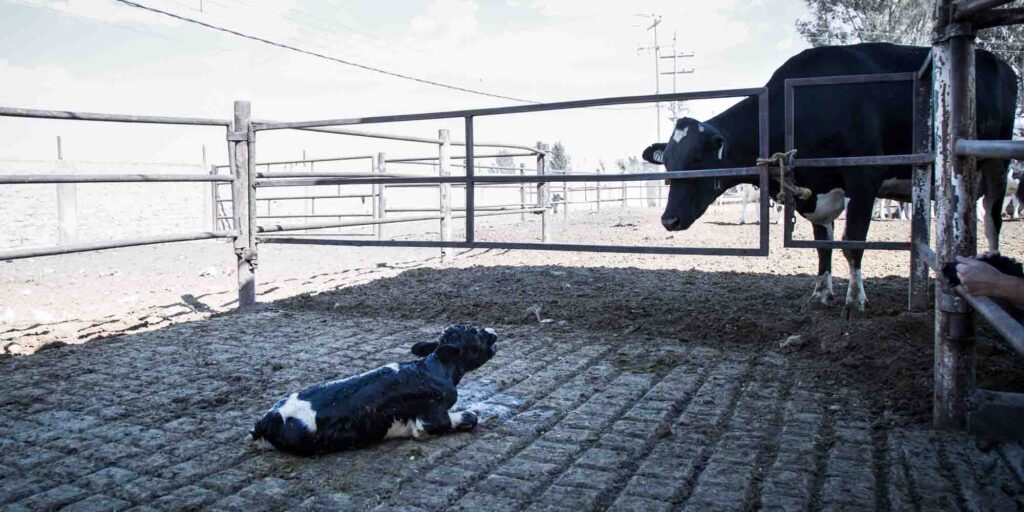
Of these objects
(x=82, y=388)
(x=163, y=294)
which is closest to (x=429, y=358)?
(x=82, y=388)

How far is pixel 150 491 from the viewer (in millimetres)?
2244

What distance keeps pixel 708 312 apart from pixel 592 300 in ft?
3.03

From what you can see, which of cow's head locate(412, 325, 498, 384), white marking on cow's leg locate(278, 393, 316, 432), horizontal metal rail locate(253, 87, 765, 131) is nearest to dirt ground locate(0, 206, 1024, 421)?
horizontal metal rail locate(253, 87, 765, 131)

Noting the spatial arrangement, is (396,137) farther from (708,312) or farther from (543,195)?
(708,312)

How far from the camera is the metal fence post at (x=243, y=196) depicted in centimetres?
573

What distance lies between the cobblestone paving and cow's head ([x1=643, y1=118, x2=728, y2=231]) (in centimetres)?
147

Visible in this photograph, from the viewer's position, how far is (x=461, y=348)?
9.78 ft

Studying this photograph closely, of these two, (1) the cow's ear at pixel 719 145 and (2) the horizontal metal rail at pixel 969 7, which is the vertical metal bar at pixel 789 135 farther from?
(2) the horizontal metal rail at pixel 969 7

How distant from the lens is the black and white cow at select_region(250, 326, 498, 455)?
2.49 meters

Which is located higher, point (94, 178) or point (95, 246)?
point (94, 178)

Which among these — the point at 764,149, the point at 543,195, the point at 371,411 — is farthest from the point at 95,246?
the point at 543,195

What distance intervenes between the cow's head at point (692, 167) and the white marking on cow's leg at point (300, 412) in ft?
10.7

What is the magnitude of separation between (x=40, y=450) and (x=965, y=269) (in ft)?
10.3

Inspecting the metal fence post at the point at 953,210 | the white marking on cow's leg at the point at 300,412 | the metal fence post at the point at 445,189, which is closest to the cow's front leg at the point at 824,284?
the metal fence post at the point at 953,210
